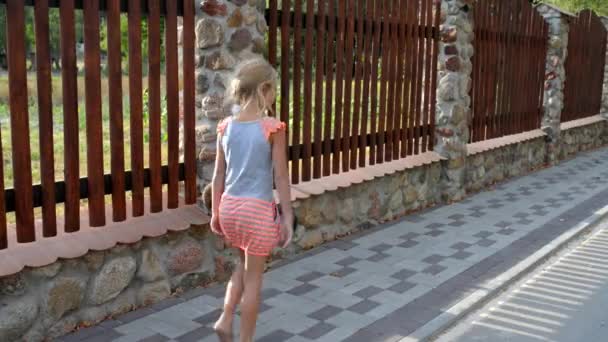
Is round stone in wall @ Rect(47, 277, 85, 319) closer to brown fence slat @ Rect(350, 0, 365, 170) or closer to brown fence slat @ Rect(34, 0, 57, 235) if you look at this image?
brown fence slat @ Rect(34, 0, 57, 235)

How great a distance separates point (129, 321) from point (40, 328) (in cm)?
54

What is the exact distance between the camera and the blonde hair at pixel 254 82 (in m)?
3.17

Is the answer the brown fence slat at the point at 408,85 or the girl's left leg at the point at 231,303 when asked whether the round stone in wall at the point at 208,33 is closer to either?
the girl's left leg at the point at 231,303

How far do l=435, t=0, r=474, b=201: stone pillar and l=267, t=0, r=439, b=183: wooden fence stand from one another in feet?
0.39

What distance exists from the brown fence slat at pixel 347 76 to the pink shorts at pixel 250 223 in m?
2.89

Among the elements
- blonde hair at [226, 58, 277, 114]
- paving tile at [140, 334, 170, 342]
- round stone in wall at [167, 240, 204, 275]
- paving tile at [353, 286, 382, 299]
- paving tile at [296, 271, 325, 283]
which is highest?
blonde hair at [226, 58, 277, 114]

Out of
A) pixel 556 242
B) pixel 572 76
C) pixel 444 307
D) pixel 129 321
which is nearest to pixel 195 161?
pixel 129 321

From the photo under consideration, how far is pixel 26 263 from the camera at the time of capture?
3453 millimetres

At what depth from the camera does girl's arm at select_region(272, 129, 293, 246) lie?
324 cm

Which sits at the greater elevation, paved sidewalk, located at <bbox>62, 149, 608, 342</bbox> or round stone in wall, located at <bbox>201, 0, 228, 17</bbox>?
round stone in wall, located at <bbox>201, 0, 228, 17</bbox>

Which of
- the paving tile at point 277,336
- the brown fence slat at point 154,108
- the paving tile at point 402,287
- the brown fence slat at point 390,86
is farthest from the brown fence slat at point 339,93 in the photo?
the paving tile at point 277,336

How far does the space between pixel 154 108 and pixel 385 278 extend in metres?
2.11

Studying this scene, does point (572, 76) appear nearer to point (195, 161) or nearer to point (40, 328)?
point (195, 161)

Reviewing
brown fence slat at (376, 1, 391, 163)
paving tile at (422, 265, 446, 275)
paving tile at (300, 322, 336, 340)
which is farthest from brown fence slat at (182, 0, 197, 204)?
brown fence slat at (376, 1, 391, 163)
